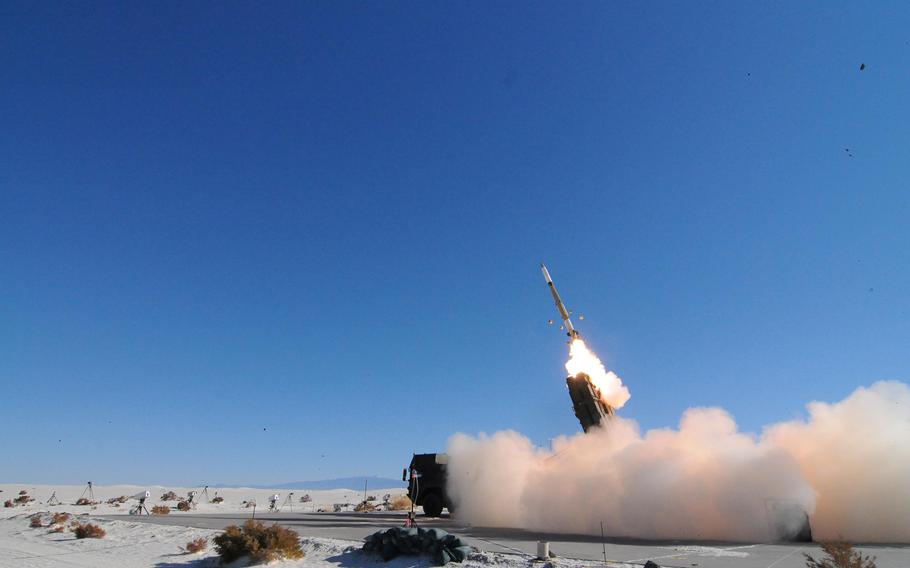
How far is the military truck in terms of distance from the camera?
2991 cm

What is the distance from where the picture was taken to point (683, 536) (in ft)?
64.2

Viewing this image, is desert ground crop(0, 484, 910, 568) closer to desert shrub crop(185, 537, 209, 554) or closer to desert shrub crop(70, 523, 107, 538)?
desert shrub crop(185, 537, 209, 554)

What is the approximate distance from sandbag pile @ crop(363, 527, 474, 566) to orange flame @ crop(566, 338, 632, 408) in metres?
15.9

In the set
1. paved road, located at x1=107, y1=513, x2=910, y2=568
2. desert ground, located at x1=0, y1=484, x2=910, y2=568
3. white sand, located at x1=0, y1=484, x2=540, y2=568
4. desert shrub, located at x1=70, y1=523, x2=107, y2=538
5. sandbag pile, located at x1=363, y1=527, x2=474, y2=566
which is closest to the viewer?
paved road, located at x1=107, y1=513, x2=910, y2=568

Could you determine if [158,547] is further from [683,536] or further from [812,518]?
[812,518]

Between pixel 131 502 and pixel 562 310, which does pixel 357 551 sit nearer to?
pixel 562 310

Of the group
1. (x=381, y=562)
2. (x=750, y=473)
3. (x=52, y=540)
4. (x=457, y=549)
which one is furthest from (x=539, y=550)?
(x=52, y=540)

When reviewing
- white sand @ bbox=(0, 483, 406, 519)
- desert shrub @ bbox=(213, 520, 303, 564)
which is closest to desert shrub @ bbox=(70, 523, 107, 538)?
desert shrub @ bbox=(213, 520, 303, 564)

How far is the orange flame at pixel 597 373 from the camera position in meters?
29.1

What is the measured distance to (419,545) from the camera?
574 inches

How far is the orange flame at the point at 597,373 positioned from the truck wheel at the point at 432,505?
10.6 meters

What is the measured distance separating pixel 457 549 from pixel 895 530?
1629 centimetres

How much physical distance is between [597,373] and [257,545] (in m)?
20.1

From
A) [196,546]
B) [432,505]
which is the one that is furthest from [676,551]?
[432,505]
